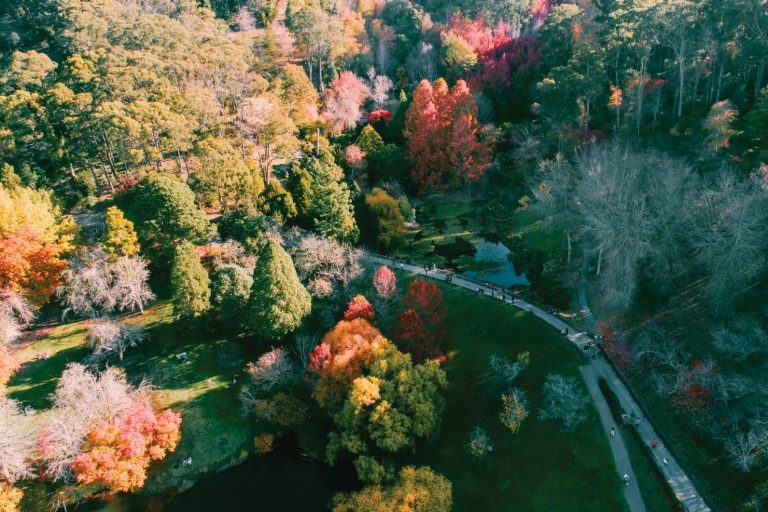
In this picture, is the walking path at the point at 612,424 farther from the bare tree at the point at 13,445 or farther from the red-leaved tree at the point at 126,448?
the bare tree at the point at 13,445

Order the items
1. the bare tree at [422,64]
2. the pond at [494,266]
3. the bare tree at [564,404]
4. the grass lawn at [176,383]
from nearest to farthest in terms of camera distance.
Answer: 1. the bare tree at [564,404]
2. the grass lawn at [176,383]
3. the pond at [494,266]
4. the bare tree at [422,64]

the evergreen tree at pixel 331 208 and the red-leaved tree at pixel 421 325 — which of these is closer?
the red-leaved tree at pixel 421 325

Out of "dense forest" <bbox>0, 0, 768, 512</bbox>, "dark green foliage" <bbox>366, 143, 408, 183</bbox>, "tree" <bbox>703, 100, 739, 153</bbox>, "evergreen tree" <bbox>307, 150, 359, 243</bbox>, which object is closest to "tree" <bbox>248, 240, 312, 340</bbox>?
"dense forest" <bbox>0, 0, 768, 512</bbox>

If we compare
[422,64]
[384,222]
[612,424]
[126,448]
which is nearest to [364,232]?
[384,222]

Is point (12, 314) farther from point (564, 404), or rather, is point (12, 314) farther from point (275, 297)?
point (564, 404)

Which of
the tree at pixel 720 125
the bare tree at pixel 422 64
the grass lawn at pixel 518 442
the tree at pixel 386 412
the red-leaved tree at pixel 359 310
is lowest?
the grass lawn at pixel 518 442

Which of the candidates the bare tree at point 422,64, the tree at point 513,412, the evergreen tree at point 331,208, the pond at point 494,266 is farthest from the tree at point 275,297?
the bare tree at point 422,64

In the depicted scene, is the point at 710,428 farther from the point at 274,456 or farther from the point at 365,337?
the point at 274,456
